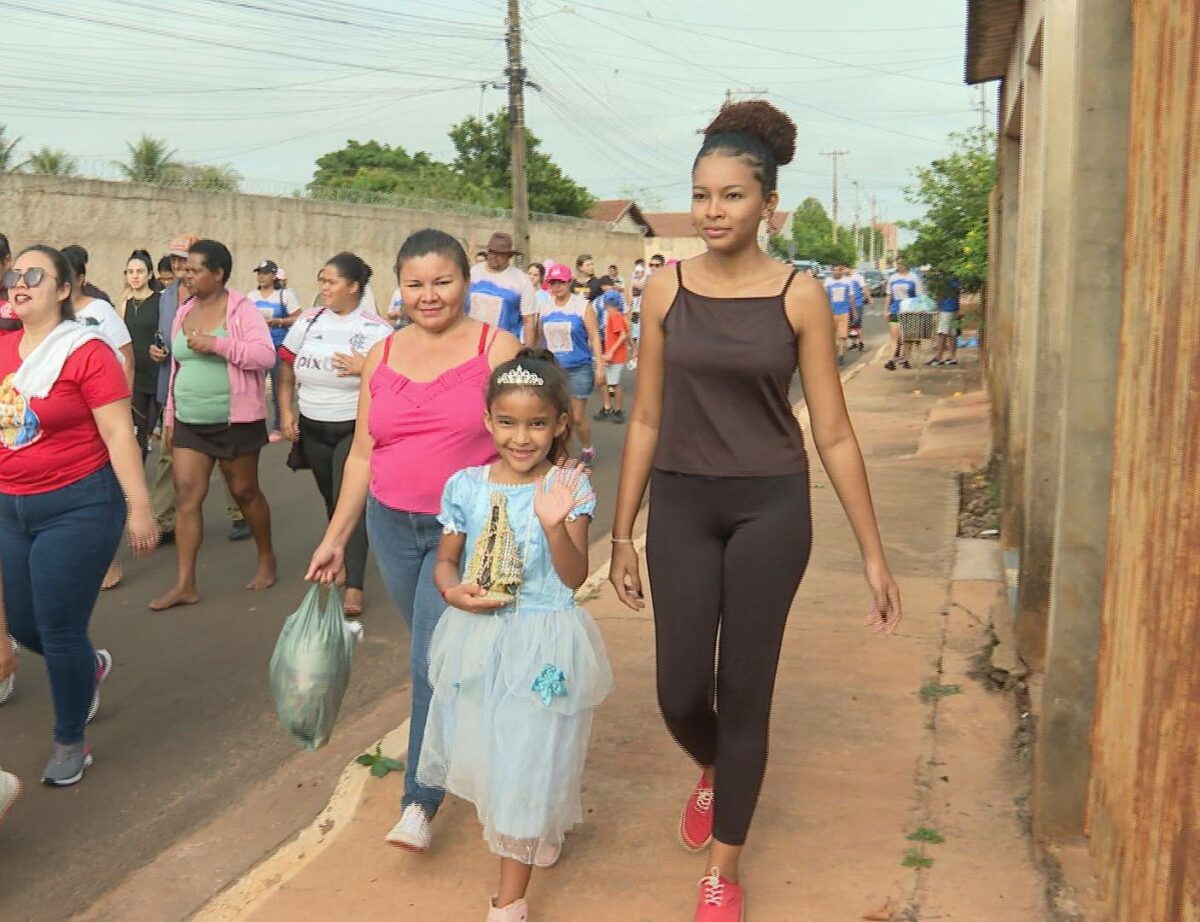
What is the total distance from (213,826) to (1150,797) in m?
2.96

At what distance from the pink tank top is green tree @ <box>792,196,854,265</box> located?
309 ft

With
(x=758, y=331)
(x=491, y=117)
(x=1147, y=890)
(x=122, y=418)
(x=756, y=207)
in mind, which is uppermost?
(x=491, y=117)

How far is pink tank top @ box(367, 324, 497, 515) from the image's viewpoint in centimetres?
396

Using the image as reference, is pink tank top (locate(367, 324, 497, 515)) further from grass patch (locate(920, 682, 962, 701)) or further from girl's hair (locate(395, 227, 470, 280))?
grass patch (locate(920, 682, 962, 701))

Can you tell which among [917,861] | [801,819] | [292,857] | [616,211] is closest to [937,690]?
[801,819]

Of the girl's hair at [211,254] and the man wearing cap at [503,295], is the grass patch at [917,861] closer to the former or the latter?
the girl's hair at [211,254]

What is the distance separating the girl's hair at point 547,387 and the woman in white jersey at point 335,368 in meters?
3.15

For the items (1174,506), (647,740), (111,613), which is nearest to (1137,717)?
(1174,506)


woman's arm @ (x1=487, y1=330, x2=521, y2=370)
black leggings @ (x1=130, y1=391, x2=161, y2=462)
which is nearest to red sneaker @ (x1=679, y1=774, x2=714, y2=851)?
woman's arm @ (x1=487, y1=330, x2=521, y2=370)

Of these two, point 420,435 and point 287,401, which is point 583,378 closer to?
point 287,401

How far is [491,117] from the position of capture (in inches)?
2675

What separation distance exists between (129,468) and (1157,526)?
3286 mm

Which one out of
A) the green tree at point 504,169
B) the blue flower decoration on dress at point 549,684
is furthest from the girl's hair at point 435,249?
the green tree at point 504,169

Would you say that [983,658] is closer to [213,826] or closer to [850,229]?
[213,826]
